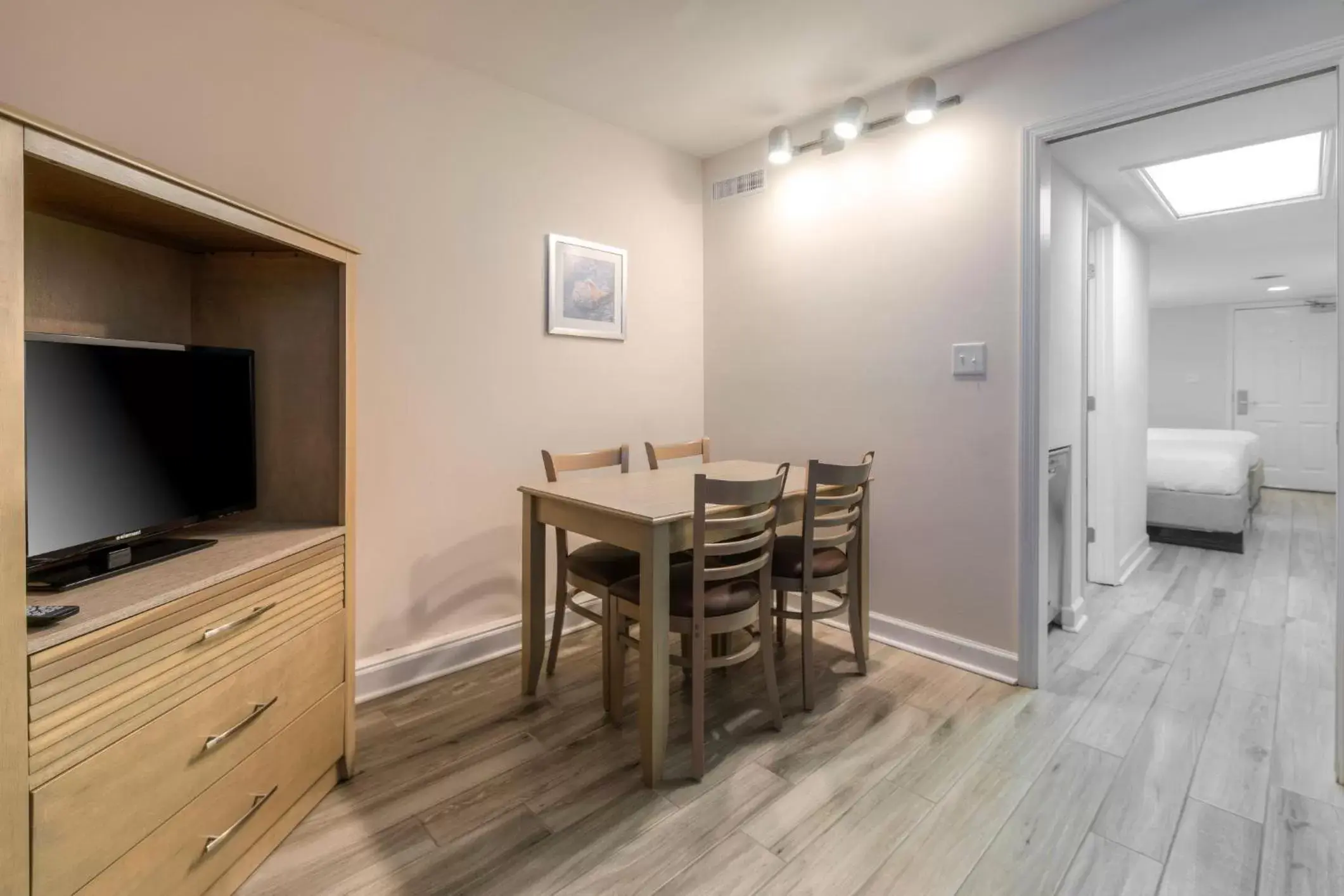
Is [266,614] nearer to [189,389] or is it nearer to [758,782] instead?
[189,389]

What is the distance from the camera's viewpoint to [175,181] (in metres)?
1.16

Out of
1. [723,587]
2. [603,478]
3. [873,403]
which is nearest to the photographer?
[723,587]

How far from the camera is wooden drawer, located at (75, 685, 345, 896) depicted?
42.4 inches

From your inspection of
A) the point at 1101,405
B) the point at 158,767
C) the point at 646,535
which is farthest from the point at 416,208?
the point at 1101,405

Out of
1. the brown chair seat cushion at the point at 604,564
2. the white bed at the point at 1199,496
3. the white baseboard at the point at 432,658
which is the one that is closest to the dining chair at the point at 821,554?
the brown chair seat cushion at the point at 604,564

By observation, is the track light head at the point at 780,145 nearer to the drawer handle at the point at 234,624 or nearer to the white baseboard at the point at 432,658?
the white baseboard at the point at 432,658

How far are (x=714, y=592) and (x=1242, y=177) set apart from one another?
12.9ft

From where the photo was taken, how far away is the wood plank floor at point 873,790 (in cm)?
137

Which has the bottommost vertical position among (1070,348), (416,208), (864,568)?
(864,568)

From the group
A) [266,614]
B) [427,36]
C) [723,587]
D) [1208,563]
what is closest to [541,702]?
[723,587]

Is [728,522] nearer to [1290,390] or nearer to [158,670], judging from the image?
[158,670]

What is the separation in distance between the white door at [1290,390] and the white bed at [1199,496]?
3279 millimetres

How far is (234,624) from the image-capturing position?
128 centimetres

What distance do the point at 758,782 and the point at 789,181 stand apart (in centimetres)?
270
